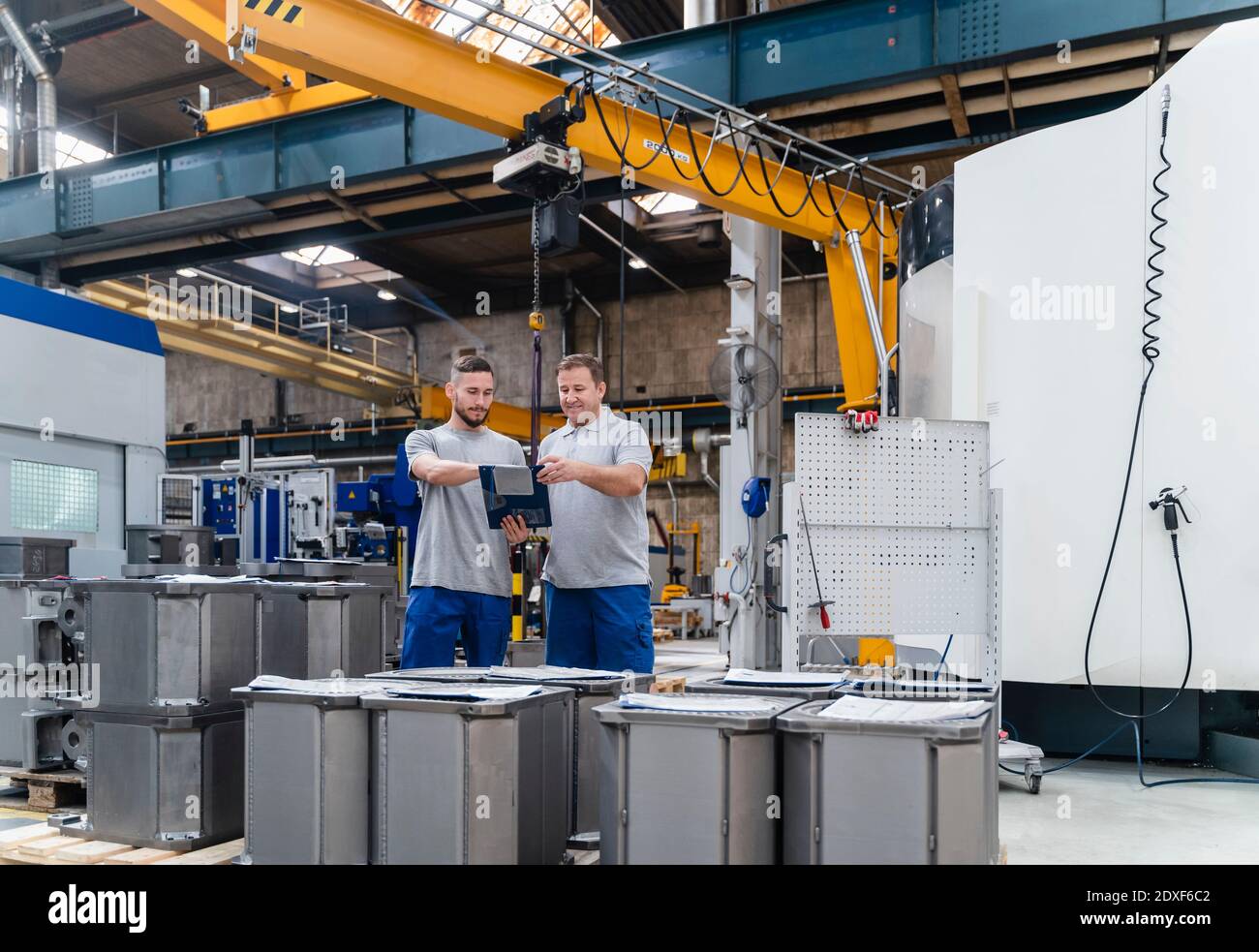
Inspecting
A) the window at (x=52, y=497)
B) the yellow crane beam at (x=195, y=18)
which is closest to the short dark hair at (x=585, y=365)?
the yellow crane beam at (x=195, y=18)

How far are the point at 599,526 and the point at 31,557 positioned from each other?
2.76 meters

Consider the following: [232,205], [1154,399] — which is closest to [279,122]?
[232,205]

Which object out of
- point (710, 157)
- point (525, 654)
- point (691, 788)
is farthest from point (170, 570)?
point (710, 157)

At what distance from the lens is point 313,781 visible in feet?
7.98

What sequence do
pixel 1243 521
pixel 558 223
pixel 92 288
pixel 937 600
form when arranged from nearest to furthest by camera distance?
1. pixel 937 600
2. pixel 1243 521
3. pixel 558 223
4. pixel 92 288

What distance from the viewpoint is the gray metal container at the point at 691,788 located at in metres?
2.13

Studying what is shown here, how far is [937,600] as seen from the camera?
418cm

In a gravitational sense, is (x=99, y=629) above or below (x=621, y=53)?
below

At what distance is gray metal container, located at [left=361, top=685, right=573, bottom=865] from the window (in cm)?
544

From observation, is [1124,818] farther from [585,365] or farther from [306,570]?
[306,570]

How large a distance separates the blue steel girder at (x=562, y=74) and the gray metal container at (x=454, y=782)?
5.67 metres

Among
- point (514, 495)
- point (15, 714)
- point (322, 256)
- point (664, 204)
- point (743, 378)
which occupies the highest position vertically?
point (664, 204)
